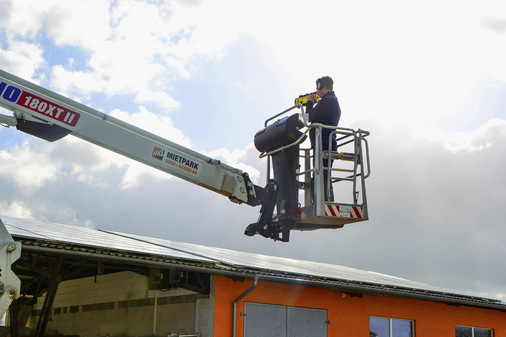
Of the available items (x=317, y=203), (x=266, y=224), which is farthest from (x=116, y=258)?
(x=317, y=203)

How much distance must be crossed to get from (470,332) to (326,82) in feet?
36.4

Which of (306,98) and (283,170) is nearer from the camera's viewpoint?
(283,170)

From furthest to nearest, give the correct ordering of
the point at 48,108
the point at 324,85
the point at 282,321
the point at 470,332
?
the point at 470,332
the point at 282,321
the point at 324,85
the point at 48,108

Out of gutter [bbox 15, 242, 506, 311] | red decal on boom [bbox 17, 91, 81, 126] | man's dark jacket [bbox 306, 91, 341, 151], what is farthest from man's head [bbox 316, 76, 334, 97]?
gutter [bbox 15, 242, 506, 311]

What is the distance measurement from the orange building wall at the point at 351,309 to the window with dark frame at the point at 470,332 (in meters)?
0.12

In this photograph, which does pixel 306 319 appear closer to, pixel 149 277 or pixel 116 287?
pixel 149 277

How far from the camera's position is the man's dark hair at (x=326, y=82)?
869 cm

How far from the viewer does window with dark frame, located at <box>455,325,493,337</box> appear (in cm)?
1619

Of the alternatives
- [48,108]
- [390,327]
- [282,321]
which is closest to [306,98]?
[48,108]

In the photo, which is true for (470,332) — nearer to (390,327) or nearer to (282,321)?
(390,327)

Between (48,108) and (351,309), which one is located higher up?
(48,108)

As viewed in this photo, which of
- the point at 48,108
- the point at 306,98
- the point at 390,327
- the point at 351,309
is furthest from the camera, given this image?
the point at 390,327

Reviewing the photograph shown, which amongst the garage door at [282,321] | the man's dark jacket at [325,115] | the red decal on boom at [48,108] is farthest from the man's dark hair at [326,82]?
the garage door at [282,321]

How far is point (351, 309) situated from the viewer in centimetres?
1381
